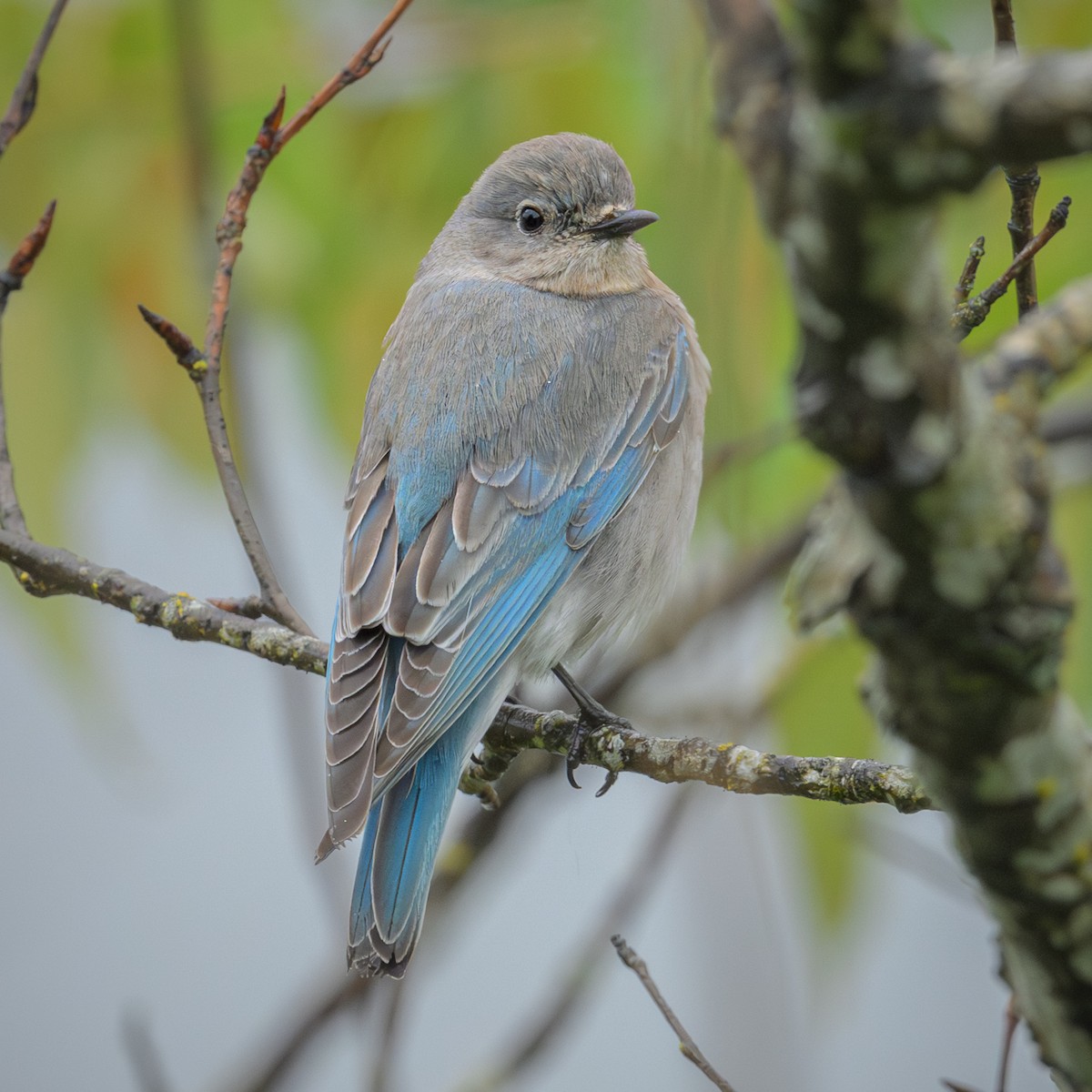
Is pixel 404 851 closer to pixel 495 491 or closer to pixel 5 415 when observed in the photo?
pixel 495 491

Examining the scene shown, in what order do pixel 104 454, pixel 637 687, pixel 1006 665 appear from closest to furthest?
pixel 1006 665
pixel 104 454
pixel 637 687

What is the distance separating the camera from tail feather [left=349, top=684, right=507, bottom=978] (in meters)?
2.54

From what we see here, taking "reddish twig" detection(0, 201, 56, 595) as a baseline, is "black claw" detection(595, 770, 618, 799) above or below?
below

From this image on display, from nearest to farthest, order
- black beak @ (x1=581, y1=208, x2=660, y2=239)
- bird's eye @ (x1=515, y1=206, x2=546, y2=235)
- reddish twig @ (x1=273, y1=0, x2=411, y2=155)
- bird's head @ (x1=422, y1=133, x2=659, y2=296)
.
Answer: reddish twig @ (x1=273, y1=0, x2=411, y2=155) < black beak @ (x1=581, y1=208, x2=660, y2=239) < bird's head @ (x1=422, y1=133, x2=659, y2=296) < bird's eye @ (x1=515, y1=206, x2=546, y2=235)

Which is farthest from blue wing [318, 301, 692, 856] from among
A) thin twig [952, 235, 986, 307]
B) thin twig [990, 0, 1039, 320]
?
thin twig [990, 0, 1039, 320]

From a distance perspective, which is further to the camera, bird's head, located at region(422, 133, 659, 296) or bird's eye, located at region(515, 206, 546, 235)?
bird's eye, located at region(515, 206, 546, 235)

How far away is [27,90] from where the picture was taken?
2598mm

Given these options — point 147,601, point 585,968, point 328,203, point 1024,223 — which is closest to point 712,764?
point 1024,223

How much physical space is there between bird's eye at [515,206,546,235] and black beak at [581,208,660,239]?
0.54 feet

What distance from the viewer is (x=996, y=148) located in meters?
0.83

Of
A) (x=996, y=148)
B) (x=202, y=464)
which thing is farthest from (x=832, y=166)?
(x=202, y=464)

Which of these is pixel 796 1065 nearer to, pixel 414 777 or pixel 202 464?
pixel 414 777

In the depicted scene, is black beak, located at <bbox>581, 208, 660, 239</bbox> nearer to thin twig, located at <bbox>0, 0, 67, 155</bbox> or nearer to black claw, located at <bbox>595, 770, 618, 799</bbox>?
black claw, located at <bbox>595, 770, 618, 799</bbox>

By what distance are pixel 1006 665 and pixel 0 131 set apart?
2.29 m
